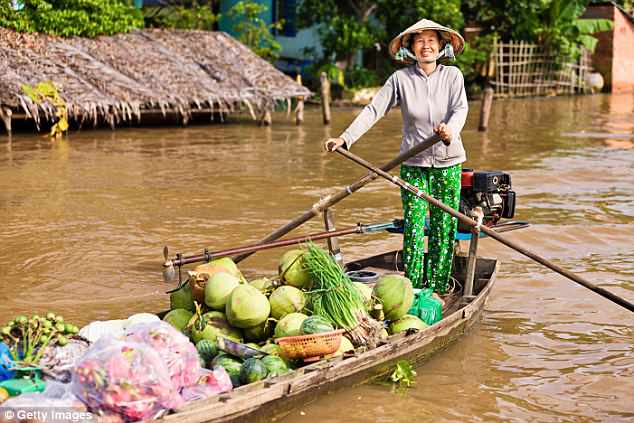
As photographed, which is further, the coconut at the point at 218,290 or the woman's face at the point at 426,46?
the woman's face at the point at 426,46

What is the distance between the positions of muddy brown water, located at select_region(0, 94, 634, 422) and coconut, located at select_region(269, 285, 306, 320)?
44 centimetres

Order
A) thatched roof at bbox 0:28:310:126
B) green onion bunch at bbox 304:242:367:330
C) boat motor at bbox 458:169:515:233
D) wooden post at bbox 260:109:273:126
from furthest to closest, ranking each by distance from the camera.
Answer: wooden post at bbox 260:109:273:126 < thatched roof at bbox 0:28:310:126 < boat motor at bbox 458:169:515:233 < green onion bunch at bbox 304:242:367:330

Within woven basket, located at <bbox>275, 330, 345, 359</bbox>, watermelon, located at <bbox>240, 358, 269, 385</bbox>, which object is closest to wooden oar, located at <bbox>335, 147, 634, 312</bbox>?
woven basket, located at <bbox>275, 330, 345, 359</bbox>

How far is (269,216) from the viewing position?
8.48 metres

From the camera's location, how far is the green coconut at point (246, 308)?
411 centimetres

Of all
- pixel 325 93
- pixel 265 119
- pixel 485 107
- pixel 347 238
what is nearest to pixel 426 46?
pixel 347 238

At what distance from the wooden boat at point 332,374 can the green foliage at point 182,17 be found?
14235 millimetres

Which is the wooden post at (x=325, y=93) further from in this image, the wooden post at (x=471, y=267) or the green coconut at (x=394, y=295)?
the green coconut at (x=394, y=295)

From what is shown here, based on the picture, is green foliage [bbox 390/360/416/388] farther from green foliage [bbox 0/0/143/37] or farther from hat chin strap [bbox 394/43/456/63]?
green foliage [bbox 0/0/143/37]

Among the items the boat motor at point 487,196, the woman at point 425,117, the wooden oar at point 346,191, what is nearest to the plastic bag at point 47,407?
the wooden oar at point 346,191

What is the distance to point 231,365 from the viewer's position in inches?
152

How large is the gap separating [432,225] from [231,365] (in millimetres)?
1827

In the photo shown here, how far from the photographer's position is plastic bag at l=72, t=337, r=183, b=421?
3.23 meters

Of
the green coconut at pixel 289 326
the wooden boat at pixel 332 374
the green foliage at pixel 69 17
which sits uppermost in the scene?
the green foliage at pixel 69 17
